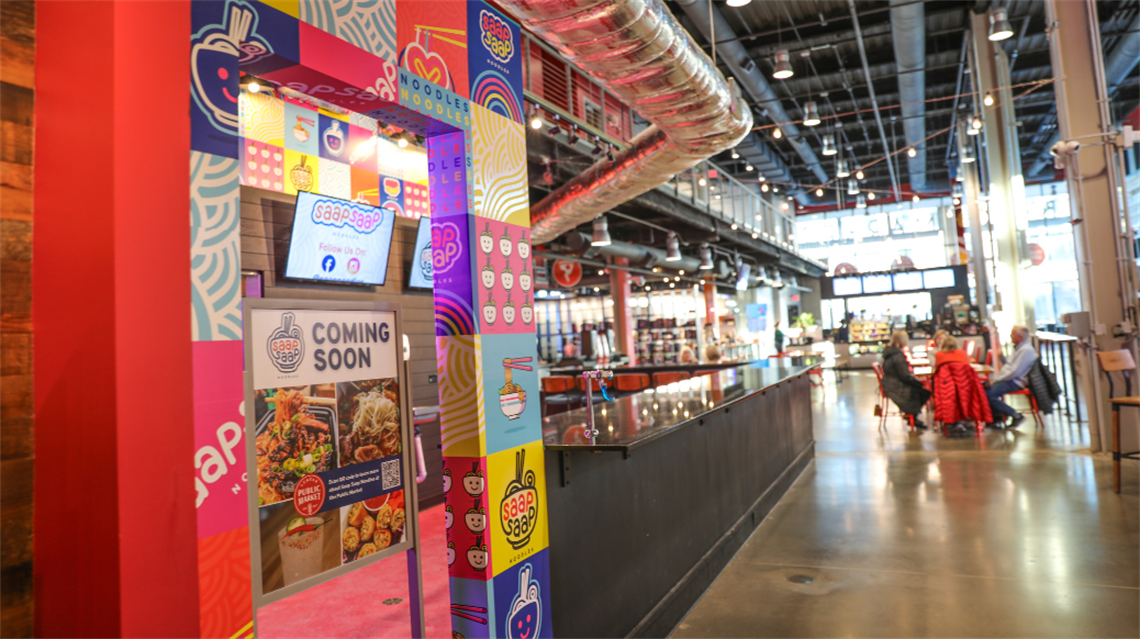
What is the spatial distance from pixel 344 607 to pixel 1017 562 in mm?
3771

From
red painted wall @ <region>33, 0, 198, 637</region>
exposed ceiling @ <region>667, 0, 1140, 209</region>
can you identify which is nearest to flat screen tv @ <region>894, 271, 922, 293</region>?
exposed ceiling @ <region>667, 0, 1140, 209</region>

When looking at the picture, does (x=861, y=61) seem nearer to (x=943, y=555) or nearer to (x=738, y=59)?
(x=738, y=59)

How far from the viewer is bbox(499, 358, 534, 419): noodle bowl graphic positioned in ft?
8.39

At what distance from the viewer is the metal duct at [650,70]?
307 centimetres

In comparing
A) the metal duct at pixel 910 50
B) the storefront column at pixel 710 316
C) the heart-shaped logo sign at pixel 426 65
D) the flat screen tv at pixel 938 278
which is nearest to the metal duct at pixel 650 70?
the heart-shaped logo sign at pixel 426 65

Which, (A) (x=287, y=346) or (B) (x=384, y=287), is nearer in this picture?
(A) (x=287, y=346)

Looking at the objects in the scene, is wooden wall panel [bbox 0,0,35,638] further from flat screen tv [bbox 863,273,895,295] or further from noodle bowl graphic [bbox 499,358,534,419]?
flat screen tv [bbox 863,273,895,295]

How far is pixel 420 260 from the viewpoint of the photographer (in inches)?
249

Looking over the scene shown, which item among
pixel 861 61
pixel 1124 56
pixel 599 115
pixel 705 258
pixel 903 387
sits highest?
pixel 861 61

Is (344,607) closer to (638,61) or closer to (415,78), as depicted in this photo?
(415,78)

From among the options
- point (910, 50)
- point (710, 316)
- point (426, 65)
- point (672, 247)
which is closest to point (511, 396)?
point (426, 65)

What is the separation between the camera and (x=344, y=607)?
354 cm

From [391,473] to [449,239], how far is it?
86 centimetres

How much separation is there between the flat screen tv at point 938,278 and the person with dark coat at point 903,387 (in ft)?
52.3
